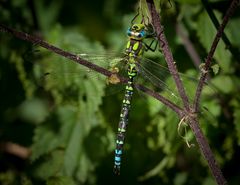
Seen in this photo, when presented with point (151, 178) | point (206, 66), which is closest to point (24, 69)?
point (151, 178)

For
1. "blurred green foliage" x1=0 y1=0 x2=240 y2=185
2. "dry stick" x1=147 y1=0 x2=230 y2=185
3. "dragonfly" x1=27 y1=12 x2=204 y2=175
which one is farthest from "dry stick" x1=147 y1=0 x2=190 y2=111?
"blurred green foliage" x1=0 y1=0 x2=240 y2=185

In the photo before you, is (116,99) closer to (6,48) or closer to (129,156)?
(129,156)

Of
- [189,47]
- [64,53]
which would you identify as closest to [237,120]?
[189,47]

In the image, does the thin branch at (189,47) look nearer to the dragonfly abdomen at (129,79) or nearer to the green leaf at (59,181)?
the dragonfly abdomen at (129,79)

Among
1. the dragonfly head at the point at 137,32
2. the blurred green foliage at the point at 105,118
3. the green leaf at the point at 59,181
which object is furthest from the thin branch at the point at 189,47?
the green leaf at the point at 59,181

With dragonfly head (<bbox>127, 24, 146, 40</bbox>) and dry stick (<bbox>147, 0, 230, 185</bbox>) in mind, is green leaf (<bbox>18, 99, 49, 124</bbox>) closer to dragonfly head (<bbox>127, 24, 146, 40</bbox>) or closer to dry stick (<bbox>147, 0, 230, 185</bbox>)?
dragonfly head (<bbox>127, 24, 146, 40</bbox>)

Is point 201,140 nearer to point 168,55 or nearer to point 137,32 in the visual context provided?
point 168,55
